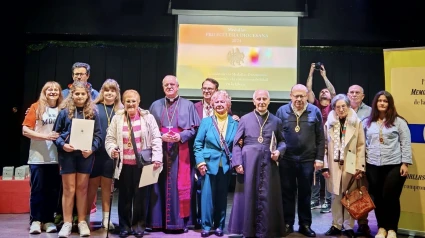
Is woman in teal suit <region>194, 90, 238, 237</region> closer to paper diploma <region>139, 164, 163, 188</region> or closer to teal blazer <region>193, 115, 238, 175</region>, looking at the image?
teal blazer <region>193, 115, 238, 175</region>

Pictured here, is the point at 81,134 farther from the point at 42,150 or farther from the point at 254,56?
the point at 254,56

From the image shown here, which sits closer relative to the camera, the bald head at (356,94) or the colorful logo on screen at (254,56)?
the bald head at (356,94)

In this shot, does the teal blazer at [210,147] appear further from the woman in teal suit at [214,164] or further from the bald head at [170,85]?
the bald head at [170,85]

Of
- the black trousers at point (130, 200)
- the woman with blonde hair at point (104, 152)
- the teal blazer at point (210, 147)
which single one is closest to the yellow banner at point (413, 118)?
the teal blazer at point (210, 147)

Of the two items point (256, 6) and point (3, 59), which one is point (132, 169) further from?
point (256, 6)

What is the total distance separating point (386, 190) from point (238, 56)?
10.4ft

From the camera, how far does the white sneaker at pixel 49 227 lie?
158 inches

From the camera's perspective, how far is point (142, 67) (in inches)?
276

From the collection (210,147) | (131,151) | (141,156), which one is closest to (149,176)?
(141,156)

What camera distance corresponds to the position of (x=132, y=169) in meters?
3.98

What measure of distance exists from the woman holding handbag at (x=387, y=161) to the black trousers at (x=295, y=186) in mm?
603

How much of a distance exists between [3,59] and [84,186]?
3040mm

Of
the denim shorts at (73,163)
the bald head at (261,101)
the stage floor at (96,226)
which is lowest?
the stage floor at (96,226)

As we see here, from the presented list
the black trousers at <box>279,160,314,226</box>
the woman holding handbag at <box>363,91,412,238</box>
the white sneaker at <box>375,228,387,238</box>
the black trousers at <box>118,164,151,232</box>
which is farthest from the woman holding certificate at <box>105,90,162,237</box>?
the white sneaker at <box>375,228,387,238</box>
